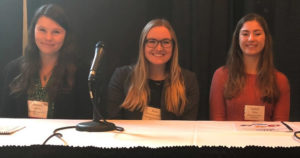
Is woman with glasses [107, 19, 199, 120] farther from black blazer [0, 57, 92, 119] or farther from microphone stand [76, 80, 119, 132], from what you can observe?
microphone stand [76, 80, 119, 132]

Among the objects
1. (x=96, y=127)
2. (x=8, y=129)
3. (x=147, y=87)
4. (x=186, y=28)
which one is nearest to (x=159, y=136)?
(x=96, y=127)

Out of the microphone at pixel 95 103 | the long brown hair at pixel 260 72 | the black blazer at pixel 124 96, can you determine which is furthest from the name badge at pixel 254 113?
the microphone at pixel 95 103

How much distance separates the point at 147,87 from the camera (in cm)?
226

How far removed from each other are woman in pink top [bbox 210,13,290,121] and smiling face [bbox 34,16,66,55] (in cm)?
120

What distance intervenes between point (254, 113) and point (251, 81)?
0.99 ft

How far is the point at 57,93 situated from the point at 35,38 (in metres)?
0.46

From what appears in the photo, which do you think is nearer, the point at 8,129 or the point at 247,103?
the point at 8,129

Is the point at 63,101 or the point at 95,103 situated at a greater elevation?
the point at 95,103

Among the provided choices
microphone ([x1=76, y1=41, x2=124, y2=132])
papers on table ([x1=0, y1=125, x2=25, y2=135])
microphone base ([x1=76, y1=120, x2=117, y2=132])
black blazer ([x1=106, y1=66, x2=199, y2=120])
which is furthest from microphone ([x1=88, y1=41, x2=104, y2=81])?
black blazer ([x1=106, y1=66, x2=199, y2=120])

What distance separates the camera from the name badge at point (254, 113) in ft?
7.07

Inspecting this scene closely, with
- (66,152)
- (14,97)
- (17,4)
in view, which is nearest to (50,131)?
(66,152)

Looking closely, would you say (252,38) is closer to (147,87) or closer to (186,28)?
(186,28)

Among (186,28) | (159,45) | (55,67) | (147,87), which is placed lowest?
(147,87)

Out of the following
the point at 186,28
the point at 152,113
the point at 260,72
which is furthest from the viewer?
the point at 186,28
